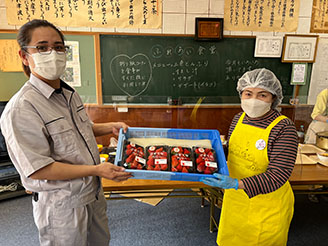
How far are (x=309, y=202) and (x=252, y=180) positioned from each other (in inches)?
84.5

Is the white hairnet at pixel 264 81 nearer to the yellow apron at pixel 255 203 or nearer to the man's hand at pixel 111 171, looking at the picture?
the yellow apron at pixel 255 203

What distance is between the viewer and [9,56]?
301 centimetres

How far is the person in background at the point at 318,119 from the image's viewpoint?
2.50m

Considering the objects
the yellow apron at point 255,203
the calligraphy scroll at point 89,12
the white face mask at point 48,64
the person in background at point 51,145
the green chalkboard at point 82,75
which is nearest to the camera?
the person in background at point 51,145

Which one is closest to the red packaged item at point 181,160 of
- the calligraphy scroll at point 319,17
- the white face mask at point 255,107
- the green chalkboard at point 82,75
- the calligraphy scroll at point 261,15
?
the white face mask at point 255,107

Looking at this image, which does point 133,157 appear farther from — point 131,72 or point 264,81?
point 131,72

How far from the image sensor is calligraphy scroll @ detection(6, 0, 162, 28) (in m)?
2.91

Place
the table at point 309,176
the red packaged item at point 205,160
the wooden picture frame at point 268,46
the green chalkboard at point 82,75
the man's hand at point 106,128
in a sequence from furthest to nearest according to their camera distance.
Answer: the wooden picture frame at point 268,46 → the green chalkboard at point 82,75 → the table at point 309,176 → the man's hand at point 106,128 → the red packaged item at point 205,160

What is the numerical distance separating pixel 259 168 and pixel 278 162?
0.48ft

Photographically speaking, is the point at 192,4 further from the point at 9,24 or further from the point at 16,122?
the point at 16,122

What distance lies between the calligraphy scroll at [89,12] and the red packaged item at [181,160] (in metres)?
2.31

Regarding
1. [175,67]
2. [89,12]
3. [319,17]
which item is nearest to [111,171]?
[175,67]

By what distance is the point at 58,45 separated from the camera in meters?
1.09

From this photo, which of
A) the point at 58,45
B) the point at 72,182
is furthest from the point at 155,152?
the point at 58,45
